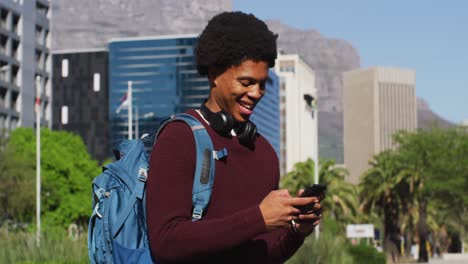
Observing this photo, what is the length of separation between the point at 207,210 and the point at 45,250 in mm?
11226

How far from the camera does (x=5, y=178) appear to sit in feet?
181

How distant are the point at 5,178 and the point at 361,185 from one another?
2808cm

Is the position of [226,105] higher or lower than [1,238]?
higher

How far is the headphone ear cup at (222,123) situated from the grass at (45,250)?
10411 millimetres

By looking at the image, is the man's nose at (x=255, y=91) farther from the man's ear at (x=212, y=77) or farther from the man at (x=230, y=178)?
the man's ear at (x=212, y=77)

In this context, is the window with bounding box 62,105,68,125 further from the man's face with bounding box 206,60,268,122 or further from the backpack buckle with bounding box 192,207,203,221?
the backpack buckle with bounding box 192,207,203,221

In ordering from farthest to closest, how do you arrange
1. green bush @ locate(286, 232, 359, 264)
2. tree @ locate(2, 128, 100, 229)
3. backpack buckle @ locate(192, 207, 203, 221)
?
tree @ locate(2, 128, 100, 229), green bush @ locate(286, 232, 359, 264), backpack buckle @ locate(192, 207, 203, 221)

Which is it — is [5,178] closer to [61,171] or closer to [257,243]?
[61,171]

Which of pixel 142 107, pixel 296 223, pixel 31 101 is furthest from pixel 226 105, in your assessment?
pixel 142 107

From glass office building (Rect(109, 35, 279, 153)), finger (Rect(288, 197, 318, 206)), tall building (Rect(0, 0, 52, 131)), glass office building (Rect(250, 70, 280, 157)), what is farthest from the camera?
glass office building (Rect(250, 70, 280, 157))

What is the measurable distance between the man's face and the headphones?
0.11 ft

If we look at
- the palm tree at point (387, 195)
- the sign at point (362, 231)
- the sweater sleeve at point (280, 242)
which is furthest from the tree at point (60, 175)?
the sweater sleeve at point (280, 242)

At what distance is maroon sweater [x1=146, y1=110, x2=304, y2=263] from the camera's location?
119 inches

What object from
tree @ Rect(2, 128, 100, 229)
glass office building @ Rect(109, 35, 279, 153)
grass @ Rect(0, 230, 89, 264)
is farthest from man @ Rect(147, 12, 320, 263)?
glass office building @ Rect(109, 35, 279, 153)
